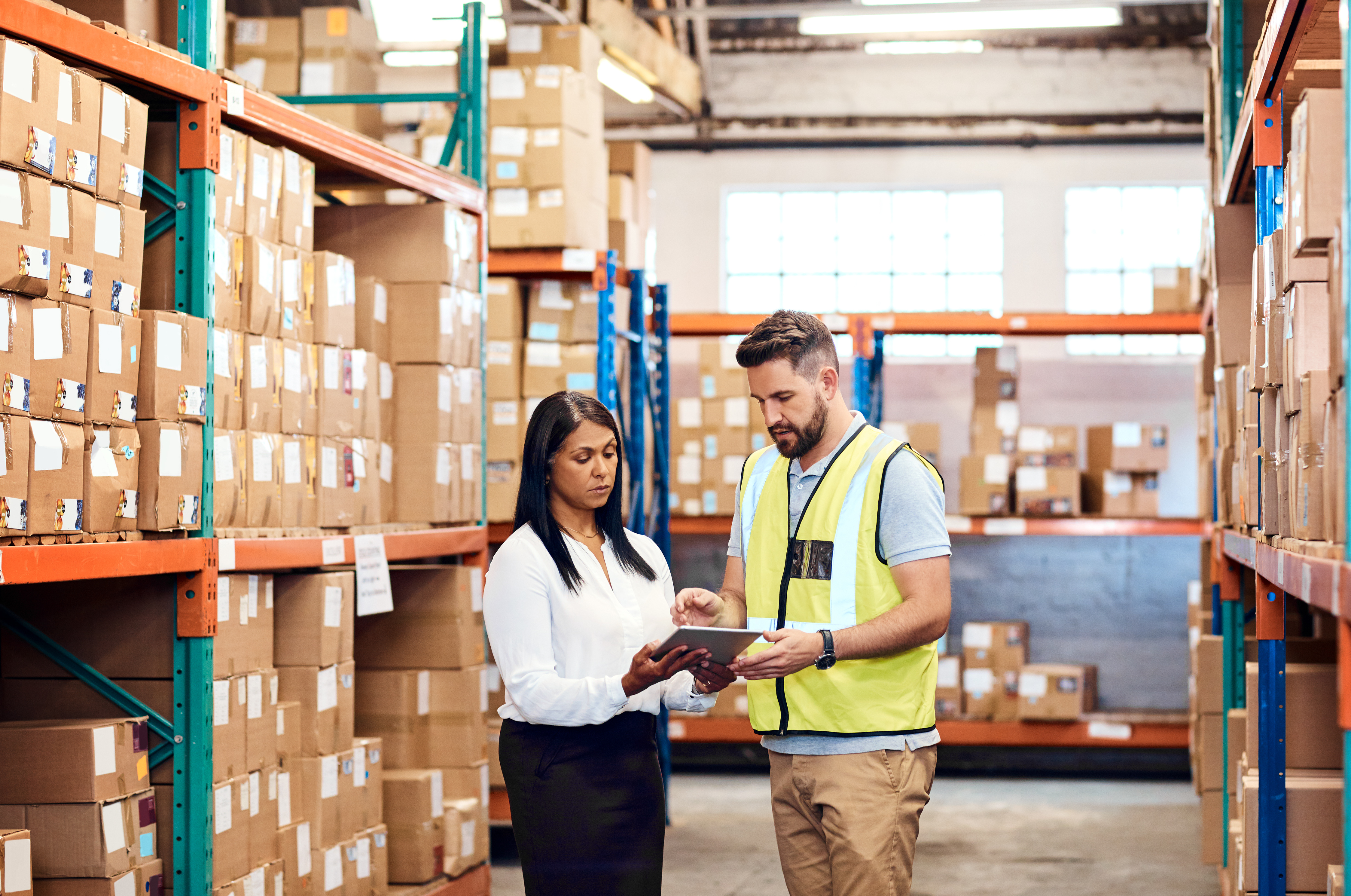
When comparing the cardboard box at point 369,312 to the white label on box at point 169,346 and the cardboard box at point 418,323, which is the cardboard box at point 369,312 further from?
the white label on box at point 169,346

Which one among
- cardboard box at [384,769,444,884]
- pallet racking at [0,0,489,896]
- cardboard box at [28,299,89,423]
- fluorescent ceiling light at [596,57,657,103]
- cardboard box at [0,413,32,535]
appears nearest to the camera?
cardboard box at [0,413,32,535]

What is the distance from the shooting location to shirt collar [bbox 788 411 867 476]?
299cm

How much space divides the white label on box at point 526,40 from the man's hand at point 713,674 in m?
4.34

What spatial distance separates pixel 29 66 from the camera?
313 centimetres

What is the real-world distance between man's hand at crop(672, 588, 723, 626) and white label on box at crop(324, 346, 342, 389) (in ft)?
6.40

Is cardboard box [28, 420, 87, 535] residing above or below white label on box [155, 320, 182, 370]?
below

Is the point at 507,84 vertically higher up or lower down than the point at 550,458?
higher up

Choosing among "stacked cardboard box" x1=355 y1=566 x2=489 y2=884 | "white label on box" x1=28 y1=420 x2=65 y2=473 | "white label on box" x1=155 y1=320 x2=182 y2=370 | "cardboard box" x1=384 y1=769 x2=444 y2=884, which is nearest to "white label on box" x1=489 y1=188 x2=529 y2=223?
"stacked cardboard box" x1=355 y1=566 x2=489 y2=884

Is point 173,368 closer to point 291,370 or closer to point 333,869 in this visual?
point 291,370

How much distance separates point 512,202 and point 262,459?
2611 millimetres

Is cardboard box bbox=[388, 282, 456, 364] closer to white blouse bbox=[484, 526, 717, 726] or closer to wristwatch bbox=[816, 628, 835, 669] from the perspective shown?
white blouse bbox=[484, 526, 717, 726]

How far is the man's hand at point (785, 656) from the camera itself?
2.75 meters

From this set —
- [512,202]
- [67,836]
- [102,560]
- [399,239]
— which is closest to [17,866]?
[67,836]

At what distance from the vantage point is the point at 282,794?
431 cm
